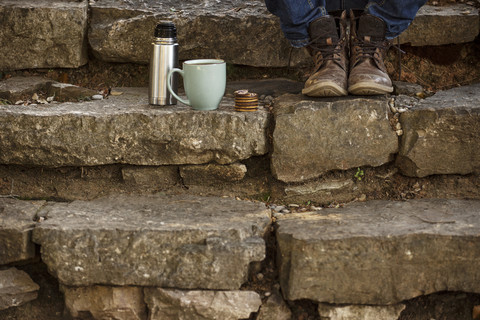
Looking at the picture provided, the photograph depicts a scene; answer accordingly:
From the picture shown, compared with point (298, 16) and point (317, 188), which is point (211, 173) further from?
point (298, 16)

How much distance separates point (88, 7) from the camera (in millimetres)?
2760

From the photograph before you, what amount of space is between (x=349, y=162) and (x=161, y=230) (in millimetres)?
759

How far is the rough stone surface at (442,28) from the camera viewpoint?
2.64m

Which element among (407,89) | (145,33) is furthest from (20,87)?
(407,89)

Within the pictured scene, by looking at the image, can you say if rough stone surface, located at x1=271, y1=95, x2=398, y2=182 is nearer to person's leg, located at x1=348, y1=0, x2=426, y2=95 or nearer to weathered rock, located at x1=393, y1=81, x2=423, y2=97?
person's leg, located at x1=348, y1=0, x2=426, y2=95

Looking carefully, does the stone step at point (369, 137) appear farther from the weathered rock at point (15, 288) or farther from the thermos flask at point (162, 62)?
the weathered rock at point (15, 288)

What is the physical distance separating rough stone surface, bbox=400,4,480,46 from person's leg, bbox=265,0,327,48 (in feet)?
1.63

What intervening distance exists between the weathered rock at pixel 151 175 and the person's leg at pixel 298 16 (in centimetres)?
71

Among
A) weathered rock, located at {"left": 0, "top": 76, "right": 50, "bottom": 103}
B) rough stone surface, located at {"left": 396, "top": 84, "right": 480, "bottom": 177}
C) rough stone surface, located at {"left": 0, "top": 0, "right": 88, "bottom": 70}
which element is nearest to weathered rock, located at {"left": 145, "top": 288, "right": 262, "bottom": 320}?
rough stone surface, located at {"left": 396, "top": 84, "right": 480, "bottom": 177}

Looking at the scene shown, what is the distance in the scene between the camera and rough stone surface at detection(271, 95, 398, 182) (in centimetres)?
225

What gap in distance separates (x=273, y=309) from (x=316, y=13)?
116 cm

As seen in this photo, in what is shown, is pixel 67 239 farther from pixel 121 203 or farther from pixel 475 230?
pixel 475 230

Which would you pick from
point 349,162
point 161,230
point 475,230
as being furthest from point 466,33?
point 161,230

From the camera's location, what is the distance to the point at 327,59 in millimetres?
2406
